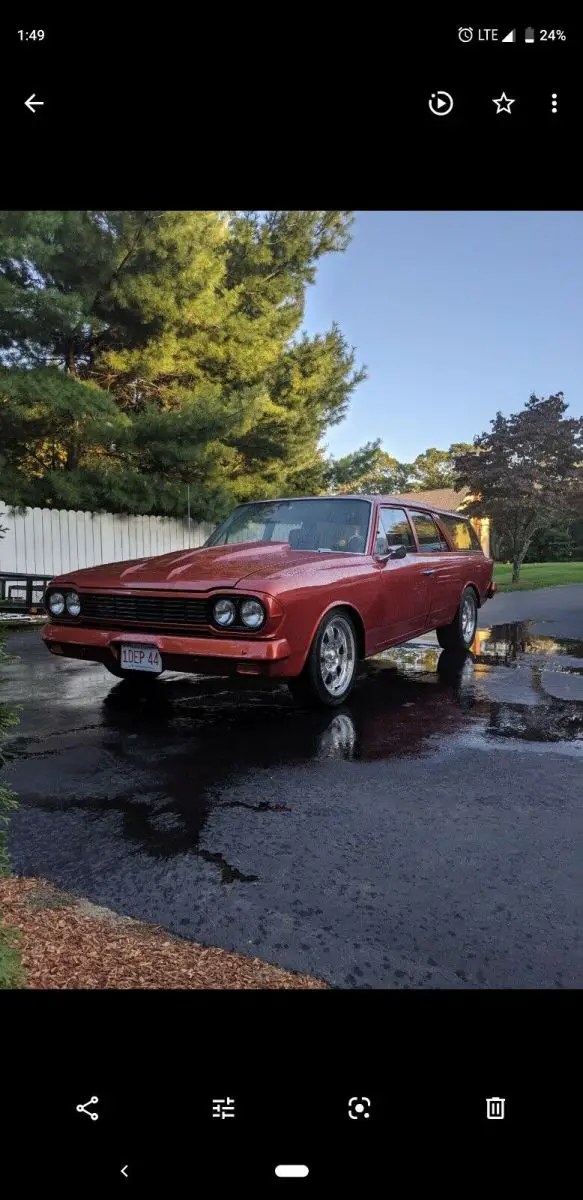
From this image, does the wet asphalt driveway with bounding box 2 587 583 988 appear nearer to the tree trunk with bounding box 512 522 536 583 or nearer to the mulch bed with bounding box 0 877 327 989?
the mulch bed with bounding box 0 877 327 989

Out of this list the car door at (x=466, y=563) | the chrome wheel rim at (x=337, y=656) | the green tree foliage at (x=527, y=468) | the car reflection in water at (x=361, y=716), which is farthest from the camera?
the green tree foliage at (x=527, y=468)

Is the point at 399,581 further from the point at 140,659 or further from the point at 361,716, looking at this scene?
the point at 140,659

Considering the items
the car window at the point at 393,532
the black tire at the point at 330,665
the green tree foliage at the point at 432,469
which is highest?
the green tree foliage at the point at 432,469

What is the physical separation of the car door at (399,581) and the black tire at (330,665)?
0.54 meters

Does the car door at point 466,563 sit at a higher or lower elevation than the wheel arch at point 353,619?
higher

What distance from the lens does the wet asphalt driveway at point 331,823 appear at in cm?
209

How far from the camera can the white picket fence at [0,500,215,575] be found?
1308cm

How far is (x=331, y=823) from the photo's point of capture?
3.07 metres
